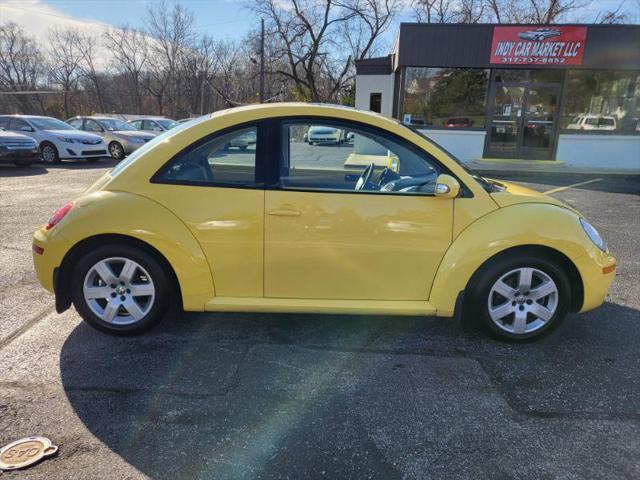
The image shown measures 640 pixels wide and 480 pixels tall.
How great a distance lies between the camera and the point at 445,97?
51.9ft

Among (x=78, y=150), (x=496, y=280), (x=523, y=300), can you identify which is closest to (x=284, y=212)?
(x=496, y=280)

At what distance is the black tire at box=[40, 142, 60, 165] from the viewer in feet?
47.3

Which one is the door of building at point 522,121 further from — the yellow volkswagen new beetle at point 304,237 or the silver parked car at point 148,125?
the yellow volkswagen new beetle at point 304,237

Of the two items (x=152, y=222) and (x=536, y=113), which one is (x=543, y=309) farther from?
(x=536, y=113)

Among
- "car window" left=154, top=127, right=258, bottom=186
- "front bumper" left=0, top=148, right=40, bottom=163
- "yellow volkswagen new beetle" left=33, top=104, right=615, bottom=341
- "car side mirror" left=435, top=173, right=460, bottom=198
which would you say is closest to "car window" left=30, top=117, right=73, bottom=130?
"front bumper" left=0, top=148, right=40, bottom=163

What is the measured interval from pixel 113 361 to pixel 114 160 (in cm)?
1589

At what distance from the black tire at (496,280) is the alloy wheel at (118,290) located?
7.72ft

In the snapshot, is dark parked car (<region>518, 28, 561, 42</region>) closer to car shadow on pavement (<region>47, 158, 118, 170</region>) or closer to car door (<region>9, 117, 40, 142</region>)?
car shadow on pavement (<region>47, 158, 118, 170</region>)

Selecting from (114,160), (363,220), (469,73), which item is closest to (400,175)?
(363,220)

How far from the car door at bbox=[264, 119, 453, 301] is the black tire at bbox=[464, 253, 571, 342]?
1.15ft

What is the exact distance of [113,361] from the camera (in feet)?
10.1

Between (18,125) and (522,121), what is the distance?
16877mm

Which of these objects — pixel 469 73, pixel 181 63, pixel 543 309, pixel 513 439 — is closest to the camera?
pixel 513 439

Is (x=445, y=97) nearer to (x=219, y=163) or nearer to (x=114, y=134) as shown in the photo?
(x=114, y=134)
